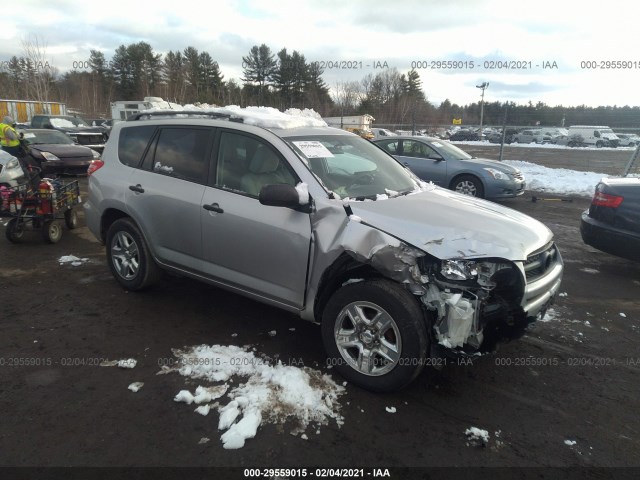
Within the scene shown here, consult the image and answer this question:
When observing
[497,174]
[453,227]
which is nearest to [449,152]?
[497,174]

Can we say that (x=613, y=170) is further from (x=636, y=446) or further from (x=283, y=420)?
(x=283, y=420)

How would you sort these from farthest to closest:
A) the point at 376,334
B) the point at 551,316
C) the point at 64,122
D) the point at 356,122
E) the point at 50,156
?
the point at 356,122
the point at 64,122
the point at 50,156
the point at 551,316
the point at 376,334

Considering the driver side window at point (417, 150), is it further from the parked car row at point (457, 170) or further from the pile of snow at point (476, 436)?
the pile of snow at point (476, 436)

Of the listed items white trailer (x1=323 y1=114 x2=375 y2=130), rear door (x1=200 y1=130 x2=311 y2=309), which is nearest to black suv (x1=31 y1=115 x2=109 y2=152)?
rear door (x1=200 y1=130 x2=311 y2=309)

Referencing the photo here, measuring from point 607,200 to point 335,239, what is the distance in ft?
13.6

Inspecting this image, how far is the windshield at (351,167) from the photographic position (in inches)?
139

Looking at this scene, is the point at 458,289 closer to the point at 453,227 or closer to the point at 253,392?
the point at 453,227

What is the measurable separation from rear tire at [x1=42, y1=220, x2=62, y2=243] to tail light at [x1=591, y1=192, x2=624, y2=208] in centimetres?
774

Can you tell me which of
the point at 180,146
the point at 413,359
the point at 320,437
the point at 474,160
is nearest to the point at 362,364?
the point at 413,359

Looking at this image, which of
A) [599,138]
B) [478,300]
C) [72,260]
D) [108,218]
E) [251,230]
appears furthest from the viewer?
[599,138]

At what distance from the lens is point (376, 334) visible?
9.82ft

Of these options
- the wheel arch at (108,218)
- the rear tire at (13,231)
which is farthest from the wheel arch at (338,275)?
the rear tire at (13,231)

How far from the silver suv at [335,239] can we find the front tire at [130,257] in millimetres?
15

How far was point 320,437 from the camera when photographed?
2633 millimetres
